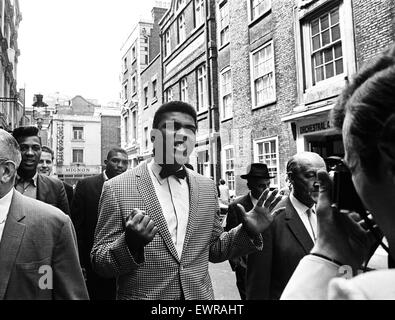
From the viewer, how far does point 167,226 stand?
2145 mm

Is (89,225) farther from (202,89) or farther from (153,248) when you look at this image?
(202,89)

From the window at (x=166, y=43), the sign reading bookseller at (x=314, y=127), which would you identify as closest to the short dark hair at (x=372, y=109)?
the sign reading bookseller at (x=314, y=127)

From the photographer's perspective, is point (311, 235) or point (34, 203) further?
point (311, 235)

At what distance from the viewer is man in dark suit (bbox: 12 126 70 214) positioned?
3982 millimetres

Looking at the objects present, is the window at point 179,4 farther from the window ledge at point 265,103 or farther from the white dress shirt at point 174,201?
the white dress shirt at point 174,201

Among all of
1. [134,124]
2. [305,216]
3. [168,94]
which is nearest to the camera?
[305,216]

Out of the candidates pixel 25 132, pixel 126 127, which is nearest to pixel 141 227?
pixel 25 132

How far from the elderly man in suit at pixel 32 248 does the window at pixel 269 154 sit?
10.1 meters

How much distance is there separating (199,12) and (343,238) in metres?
18.8

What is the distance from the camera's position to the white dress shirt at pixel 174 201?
2.20 metres

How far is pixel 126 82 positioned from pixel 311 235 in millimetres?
30397

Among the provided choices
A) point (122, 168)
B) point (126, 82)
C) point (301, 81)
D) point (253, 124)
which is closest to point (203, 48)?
point (253, 124)

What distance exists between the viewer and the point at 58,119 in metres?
44.7
